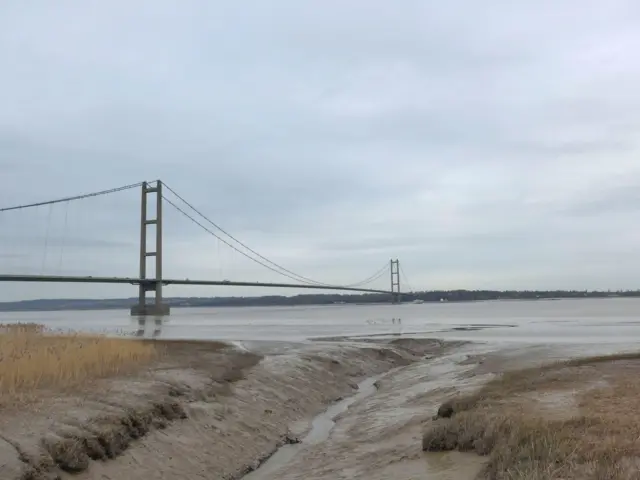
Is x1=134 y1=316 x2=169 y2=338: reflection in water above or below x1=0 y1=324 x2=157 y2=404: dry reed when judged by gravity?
below

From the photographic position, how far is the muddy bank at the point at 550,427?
634cm

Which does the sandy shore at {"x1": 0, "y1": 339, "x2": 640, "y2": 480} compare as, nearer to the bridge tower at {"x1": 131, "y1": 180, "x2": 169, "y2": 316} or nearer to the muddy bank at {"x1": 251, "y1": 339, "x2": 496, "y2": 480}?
the muddy bank at {"x1": 251, "y1": 339, "x2": 496, "y2": 480}

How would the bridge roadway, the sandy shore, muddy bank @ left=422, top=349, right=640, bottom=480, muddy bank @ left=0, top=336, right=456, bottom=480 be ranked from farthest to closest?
the bridge roadway, muddy bank @ left=0, top=336, right=456, bottom=480, the sandy shore, muddy bank @ left=422, top=349, right=640, bottom=480

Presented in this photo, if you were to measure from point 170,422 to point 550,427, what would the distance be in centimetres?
632

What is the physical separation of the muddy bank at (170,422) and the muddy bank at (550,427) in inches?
138

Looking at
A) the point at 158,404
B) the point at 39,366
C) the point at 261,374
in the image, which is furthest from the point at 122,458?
the point at 261,374

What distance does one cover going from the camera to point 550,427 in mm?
7984

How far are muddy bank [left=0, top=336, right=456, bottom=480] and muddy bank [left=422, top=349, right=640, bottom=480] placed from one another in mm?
3494

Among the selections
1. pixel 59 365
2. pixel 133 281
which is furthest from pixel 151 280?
pixel 59 365

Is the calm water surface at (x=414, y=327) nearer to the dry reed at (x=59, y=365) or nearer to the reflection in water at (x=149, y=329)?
the reflection in water at (x=149, y=329)

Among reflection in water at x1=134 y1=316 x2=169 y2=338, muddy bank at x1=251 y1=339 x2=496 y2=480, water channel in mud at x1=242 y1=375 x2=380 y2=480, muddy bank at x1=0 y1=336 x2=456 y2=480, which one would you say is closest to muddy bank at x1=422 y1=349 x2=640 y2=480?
muddy bank at x1=251 y1=339 x2=496 y2=480

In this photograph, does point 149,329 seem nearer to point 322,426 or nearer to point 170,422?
point 322,426

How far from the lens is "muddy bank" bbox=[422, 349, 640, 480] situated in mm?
6340

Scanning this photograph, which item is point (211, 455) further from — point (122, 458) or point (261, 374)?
point (261, 374)
